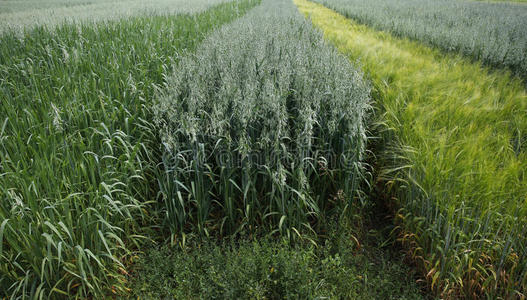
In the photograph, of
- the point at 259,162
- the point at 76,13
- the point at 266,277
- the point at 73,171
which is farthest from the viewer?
the point at 76,13

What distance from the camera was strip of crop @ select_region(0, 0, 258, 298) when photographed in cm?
162

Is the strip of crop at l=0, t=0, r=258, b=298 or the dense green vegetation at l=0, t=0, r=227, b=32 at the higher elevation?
the dense green vegetation at l=0, t=0, r=227, b=32

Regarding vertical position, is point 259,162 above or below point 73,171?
below

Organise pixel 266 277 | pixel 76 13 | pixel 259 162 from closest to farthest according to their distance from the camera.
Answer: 1. pixel 266 277
2. pixel 259 162
3. pixel 76 13

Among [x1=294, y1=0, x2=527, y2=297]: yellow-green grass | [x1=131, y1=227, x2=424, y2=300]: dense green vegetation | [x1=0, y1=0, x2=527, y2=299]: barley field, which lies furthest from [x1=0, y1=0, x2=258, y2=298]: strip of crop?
[x1=294, y1=0, x2=527, y2=297]: yellow-green grass

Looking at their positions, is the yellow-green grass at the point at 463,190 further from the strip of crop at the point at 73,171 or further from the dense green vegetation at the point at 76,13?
the dense green vegetation at the point at 76,13

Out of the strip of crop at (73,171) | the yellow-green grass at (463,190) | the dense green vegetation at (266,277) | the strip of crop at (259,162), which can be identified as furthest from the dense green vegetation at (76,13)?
the yellow-green grass at (463,190)

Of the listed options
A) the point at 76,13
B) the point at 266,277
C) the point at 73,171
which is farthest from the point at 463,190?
the point at 76,13

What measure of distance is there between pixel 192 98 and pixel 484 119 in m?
2.50

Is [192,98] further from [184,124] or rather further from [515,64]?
[515,64]

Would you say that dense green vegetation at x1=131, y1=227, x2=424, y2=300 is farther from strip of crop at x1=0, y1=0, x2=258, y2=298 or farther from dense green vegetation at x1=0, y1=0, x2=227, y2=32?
dense green vegetation at x1=0, y1=0, x2=227, y2=32

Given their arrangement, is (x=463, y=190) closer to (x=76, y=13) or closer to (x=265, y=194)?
(x=265, y=194)

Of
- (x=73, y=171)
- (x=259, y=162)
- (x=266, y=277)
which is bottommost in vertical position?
(x=266, y=277)

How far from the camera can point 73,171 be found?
1978mm
